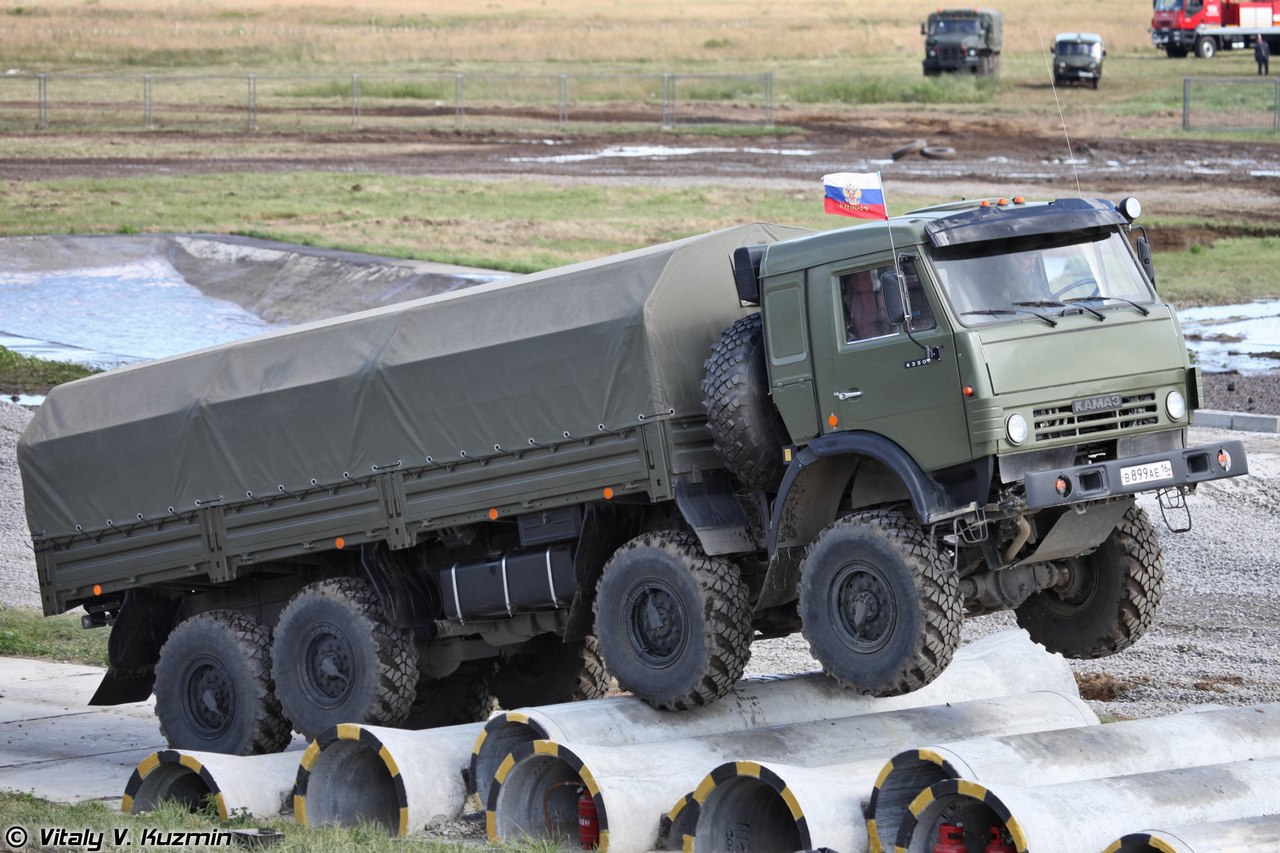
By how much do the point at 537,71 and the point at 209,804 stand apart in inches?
2509

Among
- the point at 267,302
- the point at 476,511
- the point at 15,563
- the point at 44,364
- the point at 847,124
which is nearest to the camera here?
the point at 476,511

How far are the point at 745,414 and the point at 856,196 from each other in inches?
63.1

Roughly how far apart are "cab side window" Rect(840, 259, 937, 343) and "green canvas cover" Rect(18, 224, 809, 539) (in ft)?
3.76

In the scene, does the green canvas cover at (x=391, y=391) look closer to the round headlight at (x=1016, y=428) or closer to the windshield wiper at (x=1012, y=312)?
the windshield wiper at (x=1012, y=312)

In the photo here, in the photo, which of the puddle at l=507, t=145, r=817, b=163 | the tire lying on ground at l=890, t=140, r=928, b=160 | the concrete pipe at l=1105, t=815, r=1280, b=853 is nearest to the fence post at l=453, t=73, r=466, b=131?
the puddle at l=507, t=145, r=817, b=163

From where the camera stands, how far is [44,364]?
90.4 ft

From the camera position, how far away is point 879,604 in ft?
34.6

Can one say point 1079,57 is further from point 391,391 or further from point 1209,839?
point 1209,839

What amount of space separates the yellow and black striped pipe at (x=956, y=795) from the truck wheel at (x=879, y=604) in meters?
0.98

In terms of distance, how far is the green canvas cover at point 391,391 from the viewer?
38.3 feet

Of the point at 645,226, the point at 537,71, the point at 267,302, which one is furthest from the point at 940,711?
the point at 537,71

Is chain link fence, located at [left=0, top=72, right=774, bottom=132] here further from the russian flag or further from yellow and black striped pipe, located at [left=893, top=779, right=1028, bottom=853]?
yellow and black striped pipe, located at [left=893, top=779, right=1028, bottom=853]

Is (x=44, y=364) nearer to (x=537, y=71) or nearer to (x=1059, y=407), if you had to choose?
(x=1059, y=407)

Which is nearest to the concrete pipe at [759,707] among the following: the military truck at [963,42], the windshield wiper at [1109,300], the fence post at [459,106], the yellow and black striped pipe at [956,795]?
the yellow and black striped pipe at [956,795]
